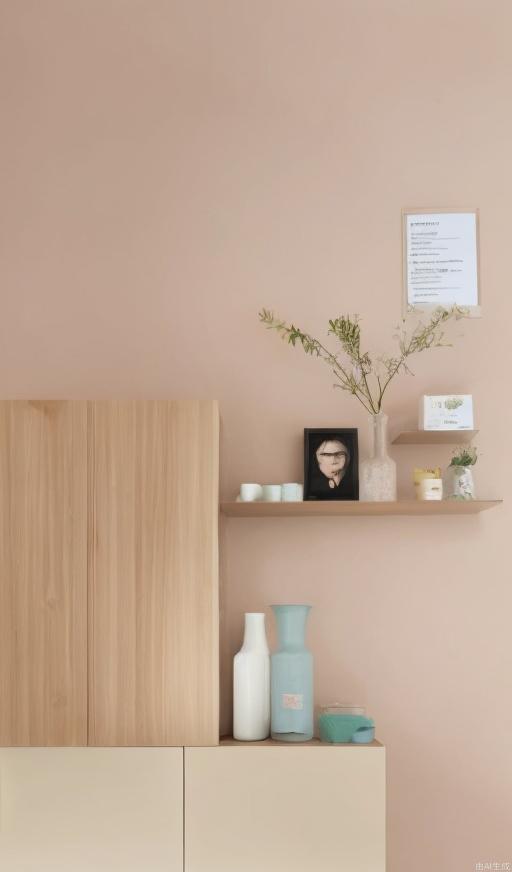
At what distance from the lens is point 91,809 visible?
252 cm

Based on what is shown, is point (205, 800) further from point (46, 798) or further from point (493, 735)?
point (493, 735)

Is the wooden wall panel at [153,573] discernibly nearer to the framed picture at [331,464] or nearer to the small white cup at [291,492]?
the small white cup at [291,492]

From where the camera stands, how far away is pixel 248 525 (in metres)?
3.01

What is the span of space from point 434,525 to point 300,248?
919 mm

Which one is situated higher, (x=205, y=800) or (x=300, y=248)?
(x=300, y=248)

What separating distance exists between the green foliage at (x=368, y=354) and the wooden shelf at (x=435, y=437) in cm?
13

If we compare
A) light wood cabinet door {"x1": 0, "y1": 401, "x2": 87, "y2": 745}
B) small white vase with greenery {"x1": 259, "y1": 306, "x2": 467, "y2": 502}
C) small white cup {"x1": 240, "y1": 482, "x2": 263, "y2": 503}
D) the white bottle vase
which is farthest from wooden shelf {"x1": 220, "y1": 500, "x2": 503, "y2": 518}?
light wood cabinet door {"x1": 0, "y1": 401, "x2": 87, "y2": 745}

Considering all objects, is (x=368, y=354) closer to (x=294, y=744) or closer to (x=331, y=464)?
(x=331, y=464)

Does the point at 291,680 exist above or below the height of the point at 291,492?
below

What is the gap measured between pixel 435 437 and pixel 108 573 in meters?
1.00

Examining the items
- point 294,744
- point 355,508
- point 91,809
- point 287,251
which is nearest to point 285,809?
point 294,744

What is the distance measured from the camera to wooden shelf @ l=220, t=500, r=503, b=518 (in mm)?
2756

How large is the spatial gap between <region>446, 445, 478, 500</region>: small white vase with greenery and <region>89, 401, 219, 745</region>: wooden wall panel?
69 cm

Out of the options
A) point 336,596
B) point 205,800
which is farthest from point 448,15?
point 205,800
